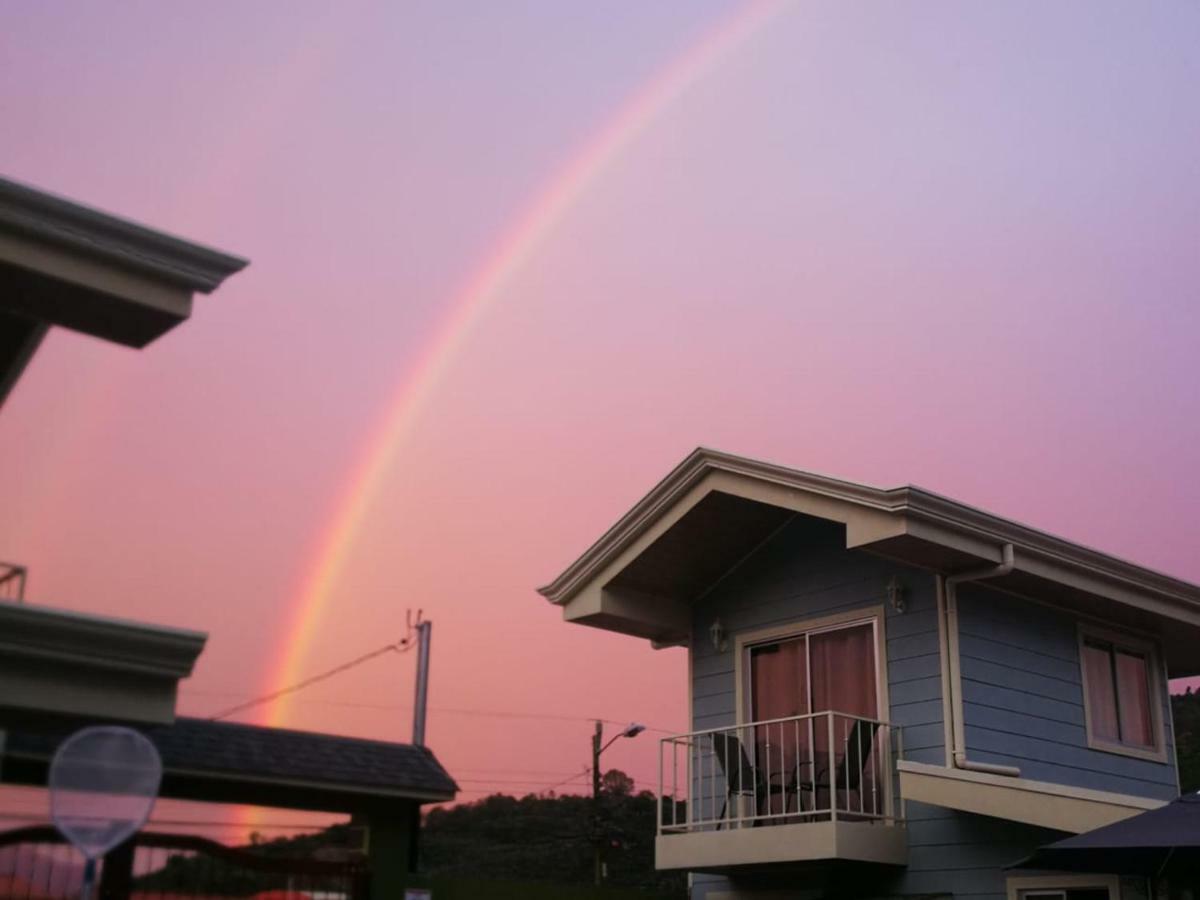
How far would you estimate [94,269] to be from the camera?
5980 mm

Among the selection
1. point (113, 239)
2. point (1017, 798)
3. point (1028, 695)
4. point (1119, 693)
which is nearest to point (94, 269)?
point (113, 239)

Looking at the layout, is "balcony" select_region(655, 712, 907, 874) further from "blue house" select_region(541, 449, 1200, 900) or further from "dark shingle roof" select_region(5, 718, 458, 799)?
"dark shingle roof" select_region(5, 718, 458, 799)

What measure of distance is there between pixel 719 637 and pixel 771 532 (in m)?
1.11

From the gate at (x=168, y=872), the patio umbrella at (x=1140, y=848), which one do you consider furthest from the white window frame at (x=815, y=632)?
the gate at (x=168, y=872)

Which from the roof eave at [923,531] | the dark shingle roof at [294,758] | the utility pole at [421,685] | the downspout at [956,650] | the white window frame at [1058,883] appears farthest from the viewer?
the utility pole at [421,685]

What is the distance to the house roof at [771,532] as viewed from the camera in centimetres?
1025

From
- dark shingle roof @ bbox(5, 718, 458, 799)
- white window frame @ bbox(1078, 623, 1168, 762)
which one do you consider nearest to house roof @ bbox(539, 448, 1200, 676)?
white window frame @ bbox(1078, 623, 1168, 762)

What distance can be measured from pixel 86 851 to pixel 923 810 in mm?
7274

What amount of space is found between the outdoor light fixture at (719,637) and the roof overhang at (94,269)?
742cm

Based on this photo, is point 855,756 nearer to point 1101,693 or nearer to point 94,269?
point 1101,693

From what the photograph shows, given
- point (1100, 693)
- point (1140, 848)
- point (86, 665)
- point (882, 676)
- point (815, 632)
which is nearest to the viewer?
point (86, 665)

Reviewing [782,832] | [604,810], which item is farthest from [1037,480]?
[604,810]

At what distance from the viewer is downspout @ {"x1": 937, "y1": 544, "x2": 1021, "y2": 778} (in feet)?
33.5

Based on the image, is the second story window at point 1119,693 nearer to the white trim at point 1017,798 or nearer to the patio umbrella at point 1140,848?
the white trim at point 1017,798
